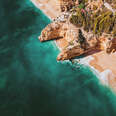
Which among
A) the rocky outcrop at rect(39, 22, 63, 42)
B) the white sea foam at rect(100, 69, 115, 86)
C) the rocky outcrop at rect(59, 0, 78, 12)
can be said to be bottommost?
the white sea foam at rect(100, 69, 115, 86)

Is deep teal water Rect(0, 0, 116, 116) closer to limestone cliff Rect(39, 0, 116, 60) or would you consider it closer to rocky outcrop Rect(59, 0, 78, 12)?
limestone cliff Rect(39, 0, 116, 60)

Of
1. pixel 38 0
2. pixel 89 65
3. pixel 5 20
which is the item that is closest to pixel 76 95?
pixel 89 65

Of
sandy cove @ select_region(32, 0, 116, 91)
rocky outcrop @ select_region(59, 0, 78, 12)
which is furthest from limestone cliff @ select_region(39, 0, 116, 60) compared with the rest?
rocky outcrop @ select_region(59, 0, 78, 12)

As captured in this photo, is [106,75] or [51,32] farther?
[51,32]

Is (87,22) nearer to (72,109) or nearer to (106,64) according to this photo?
(106,64)

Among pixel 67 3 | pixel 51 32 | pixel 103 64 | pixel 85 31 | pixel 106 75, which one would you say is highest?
pixel 67 3

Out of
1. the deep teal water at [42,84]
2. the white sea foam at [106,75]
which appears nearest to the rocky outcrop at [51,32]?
the deep teal water at [42,84]

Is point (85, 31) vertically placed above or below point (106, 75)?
above

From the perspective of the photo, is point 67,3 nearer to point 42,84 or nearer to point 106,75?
point 106,75

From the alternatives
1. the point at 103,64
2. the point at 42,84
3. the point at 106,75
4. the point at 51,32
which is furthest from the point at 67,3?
the point at 42,84
